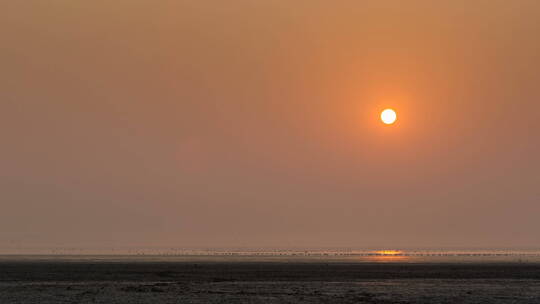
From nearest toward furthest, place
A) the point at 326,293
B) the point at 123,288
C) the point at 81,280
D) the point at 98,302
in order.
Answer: the point at 98,302
the point at 326,293
the point at 123,288
the point at 81,280

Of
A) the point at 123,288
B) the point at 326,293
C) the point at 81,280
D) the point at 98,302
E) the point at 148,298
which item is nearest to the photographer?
the point at 98,302

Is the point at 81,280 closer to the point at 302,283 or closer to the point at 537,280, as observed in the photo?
the point at 302,283

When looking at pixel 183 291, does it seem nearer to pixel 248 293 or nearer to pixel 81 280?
pixel 248 293

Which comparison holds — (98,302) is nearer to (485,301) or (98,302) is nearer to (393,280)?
(485,301)

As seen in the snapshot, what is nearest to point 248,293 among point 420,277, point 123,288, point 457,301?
point 123,288

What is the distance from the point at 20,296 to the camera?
52.0m

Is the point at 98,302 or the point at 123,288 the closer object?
the point at 98,302

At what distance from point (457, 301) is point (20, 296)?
88.2 feet

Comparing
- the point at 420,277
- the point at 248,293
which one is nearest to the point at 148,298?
→ the point at 248,293

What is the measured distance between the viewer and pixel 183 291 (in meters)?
56.8

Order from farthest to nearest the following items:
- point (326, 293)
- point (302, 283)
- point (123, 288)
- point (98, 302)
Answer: point (302, 283) → point (123, 288) → point (326, 293) → point (98, 302)

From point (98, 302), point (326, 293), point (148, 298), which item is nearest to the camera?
point (98, 302)

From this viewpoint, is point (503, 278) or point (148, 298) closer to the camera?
point (148, 298)

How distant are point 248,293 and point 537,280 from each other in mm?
28317
